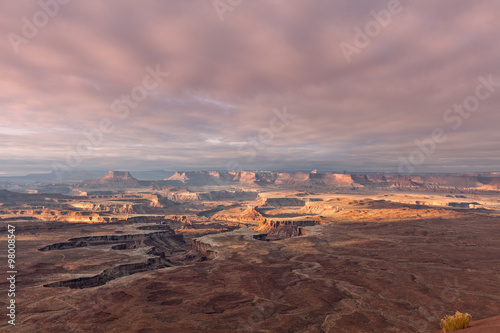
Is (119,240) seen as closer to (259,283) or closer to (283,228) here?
(259,283)

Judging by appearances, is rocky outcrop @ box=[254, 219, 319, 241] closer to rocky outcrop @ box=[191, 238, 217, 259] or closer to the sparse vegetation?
rocky outcrop @ box=[191, 238, 217, 259]

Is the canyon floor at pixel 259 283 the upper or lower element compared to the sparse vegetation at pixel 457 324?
lower

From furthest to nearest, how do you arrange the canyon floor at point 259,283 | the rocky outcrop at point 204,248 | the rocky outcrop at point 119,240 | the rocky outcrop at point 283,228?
the rocky outcrop at point 283,228, the rocky outcrop at point 119,240, the rocky outcrop at point 204,248, the canyon floor at point 259,283

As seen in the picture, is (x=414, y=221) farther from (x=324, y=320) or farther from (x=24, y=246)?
(x=24, y=246)

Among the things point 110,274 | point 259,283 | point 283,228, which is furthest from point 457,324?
point 283,228

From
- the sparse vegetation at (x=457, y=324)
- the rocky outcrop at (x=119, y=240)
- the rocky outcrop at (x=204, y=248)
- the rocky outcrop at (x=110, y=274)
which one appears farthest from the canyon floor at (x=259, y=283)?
the sparse vegetation at (x=457, y=324)

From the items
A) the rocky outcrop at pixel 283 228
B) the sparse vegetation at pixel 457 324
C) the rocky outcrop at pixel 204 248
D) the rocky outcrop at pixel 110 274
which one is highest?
the sparse vegetation at pixel 457 324

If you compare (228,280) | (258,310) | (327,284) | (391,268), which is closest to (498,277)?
(391,268)

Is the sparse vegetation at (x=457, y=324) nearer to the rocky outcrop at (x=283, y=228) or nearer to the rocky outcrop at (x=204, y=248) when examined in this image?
the rocky outcrop at (x=204, y=248)

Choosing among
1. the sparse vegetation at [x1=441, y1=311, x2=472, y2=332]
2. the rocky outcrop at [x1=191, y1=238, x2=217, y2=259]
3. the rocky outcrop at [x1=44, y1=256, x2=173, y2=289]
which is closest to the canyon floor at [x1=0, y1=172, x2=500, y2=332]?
the rocky outcrop at [x1=44, y1=256, x2=173, y2=289]

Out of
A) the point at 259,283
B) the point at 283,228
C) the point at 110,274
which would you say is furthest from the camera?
the point at 283,228

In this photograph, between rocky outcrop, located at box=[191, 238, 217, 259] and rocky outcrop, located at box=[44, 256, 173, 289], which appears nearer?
rocky outcrop, located at box=[44, 256, 173, 289]
